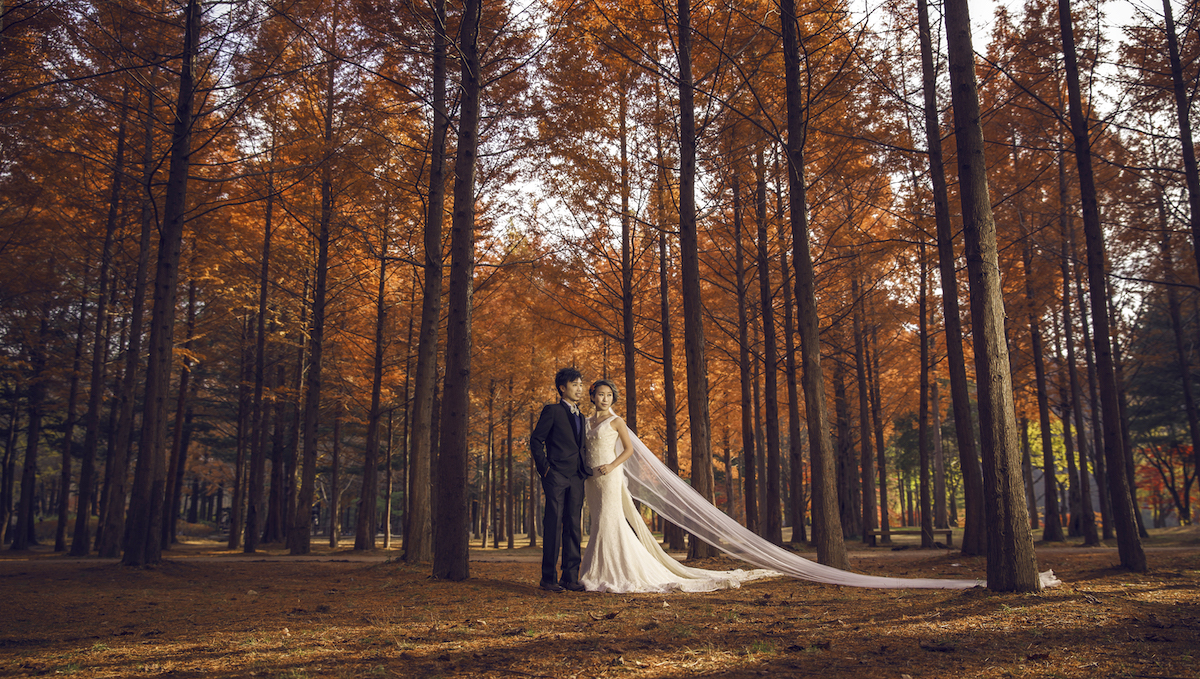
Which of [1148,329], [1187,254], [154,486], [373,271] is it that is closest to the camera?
[154,486]

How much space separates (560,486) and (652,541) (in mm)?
1424

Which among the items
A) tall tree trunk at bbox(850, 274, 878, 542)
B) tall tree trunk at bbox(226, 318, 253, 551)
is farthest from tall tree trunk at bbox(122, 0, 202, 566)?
tall tree trunk at bbox(850, 274, 878, 542)

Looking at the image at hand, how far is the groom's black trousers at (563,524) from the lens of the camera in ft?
22.3

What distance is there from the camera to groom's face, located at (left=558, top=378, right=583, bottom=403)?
709 centimetres

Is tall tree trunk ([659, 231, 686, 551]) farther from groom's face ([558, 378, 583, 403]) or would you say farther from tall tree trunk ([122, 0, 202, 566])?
tall tree trunk ([122, 0, 202, 566])

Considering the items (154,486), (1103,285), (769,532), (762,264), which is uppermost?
(762,264)

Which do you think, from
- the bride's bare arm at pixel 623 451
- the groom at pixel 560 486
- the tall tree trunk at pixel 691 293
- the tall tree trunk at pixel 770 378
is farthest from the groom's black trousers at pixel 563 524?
the tall tree trunk at pixel 770 378

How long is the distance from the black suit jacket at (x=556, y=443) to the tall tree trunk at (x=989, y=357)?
149 inches

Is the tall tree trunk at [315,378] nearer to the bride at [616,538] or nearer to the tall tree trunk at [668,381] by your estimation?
the tall tree trunk at [668,381]

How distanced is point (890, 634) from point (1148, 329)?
1202 inches

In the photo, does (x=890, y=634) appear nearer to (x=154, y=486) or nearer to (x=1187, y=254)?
(x=154, y=486)

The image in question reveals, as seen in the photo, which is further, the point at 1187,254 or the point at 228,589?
the point at 1187,254

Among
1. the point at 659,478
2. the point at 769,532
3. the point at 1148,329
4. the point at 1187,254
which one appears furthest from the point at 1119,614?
the point at 1148,329

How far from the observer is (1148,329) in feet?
87.9
